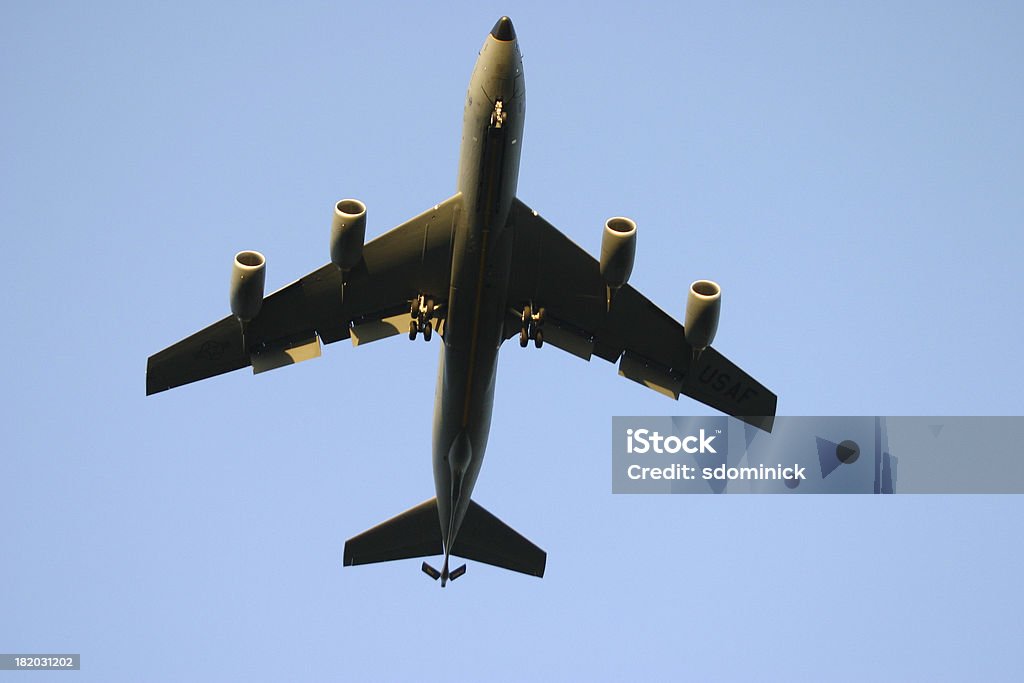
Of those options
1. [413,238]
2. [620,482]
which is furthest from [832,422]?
[413,238]

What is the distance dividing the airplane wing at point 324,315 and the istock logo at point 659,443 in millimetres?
5305

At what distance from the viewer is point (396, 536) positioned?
34625 millimetres

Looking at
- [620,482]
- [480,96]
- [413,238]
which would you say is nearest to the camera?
[480,96]

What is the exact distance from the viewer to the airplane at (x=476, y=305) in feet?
92.4

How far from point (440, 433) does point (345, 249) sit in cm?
427

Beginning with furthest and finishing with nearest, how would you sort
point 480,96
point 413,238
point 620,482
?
point 620,482
point 413,238
point 480,96

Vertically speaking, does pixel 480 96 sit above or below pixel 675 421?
above

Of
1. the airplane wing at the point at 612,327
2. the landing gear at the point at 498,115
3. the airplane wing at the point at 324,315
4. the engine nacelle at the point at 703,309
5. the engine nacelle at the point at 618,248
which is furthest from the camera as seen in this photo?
the airplane wing at the point at 612,327

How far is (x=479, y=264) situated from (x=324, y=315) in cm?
371

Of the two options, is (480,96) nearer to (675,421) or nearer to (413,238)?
(413,238)

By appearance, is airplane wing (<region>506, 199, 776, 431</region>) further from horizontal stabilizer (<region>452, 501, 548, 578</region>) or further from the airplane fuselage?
horizontal stabilizer (<region>452, 501, 548, 578</region>)

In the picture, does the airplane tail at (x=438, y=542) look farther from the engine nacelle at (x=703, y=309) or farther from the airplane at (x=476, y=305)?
the engine nacelle at (x=703, y=309)

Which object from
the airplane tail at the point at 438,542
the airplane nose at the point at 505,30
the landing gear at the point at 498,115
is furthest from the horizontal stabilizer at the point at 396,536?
the airplane nose at the point at 505,30

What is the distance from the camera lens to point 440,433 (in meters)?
30.3
